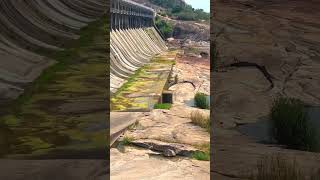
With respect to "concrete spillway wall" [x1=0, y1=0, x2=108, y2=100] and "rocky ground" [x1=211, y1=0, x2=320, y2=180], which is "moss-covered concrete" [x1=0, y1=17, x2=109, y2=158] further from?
"rocky ground" [x1=211, y1=0, x2=320, y2=180]

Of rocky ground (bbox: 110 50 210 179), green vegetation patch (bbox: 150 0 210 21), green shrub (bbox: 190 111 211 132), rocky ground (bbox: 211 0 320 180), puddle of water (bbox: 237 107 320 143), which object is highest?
green vegetation patch (bbox: 150 0 210 21)

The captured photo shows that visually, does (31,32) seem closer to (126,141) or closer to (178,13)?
(126,141)

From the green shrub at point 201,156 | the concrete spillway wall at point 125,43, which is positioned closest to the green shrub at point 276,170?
the green shrub at point 201,156

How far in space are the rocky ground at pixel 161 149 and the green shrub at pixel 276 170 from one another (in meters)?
2.34

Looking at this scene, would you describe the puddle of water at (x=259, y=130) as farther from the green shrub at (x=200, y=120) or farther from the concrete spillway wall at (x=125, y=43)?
the concrete spillway wall at (x=125, y=43)

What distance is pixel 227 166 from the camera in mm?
6102

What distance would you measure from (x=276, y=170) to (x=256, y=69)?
4.63ft

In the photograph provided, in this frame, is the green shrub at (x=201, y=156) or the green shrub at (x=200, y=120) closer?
the green shrub at (x=201, y=156)

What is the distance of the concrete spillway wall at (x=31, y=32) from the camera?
6.09 meters

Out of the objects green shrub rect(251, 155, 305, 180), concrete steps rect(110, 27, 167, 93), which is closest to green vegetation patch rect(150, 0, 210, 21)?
concrete steps rect(110, 27, 167, 93)

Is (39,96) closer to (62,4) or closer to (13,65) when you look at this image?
(13,65)

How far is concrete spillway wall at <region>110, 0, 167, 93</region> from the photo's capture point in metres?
27.0

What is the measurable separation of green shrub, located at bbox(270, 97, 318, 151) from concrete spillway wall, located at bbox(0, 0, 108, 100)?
2801 millimetres

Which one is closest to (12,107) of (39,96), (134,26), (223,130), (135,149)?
(39,96)
